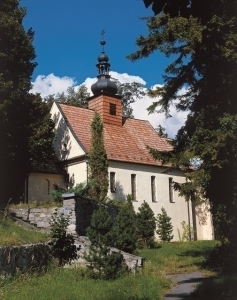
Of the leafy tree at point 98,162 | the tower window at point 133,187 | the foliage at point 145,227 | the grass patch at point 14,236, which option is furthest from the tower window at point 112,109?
the grass patch at point 14,236

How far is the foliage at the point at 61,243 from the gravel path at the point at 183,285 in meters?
3.25

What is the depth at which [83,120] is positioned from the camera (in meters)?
31.3

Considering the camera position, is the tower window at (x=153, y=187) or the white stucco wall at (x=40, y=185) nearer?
the white stucco wall at (x=40, y=185)

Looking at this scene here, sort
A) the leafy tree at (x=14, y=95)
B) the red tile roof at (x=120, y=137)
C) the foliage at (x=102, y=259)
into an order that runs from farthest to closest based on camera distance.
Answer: the red tile roof at (x=120, y=137) → the leafy tree at (x=14, y=95) → the foliage at (x=102, y=259)

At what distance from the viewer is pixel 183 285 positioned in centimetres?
1102

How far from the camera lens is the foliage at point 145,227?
21125mm

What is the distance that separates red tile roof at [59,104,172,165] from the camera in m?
29.8

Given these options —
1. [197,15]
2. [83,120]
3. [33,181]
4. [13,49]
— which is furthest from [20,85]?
[197,15]

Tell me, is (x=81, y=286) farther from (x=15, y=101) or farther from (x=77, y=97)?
(x=77, y=97)

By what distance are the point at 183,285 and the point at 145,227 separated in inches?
417

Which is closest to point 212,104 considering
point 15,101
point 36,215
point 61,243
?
point 61,243

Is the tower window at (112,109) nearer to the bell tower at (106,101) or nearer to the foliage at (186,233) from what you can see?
the bell tower at (106,101)

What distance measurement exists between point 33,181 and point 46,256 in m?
14.6

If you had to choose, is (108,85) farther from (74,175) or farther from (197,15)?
(197,15)
